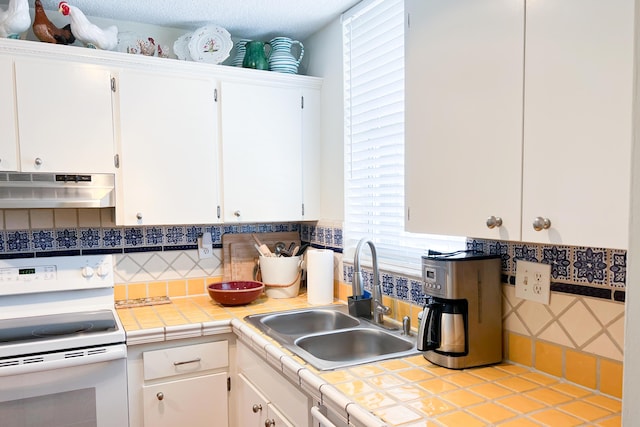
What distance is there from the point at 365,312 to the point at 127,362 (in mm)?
1022

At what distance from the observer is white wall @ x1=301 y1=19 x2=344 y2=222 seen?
2.43 m

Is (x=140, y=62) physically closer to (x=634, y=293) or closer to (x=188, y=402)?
(x=188, y=402)

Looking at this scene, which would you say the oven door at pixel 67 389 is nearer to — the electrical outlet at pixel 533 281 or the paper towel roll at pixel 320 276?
the paper towel roll at pixel 320 276

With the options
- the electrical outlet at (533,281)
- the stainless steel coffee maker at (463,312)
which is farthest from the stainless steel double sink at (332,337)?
the electrical outlet at (533,281)

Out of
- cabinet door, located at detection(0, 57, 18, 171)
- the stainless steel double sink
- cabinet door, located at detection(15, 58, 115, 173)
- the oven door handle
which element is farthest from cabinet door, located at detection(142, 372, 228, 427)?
cabinet door, located at detection(0, 57, 18, 171)

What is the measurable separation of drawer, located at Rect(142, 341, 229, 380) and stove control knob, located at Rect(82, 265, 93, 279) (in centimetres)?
58

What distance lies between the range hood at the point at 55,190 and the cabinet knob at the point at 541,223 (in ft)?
5.73

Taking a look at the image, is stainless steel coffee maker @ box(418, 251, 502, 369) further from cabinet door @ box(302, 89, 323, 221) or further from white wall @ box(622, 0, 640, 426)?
cabinet door @ box(302, 89, 323, 221)

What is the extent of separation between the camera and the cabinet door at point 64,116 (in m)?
1.97

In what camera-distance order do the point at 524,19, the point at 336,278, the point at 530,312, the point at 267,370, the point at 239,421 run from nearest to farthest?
1. the point at 524,19
2. the point at 530,312
3. the point at 267,370
4. the point at 239,421
5. the point at 336,278

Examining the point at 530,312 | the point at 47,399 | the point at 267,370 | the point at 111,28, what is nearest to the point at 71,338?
the point at 47,399

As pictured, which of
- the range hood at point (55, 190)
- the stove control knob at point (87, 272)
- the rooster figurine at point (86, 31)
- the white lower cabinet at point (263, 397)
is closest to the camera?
the white lower cabinet at point (263, 397)

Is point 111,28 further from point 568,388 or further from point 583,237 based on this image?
point 568,388

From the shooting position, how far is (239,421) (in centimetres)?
208
